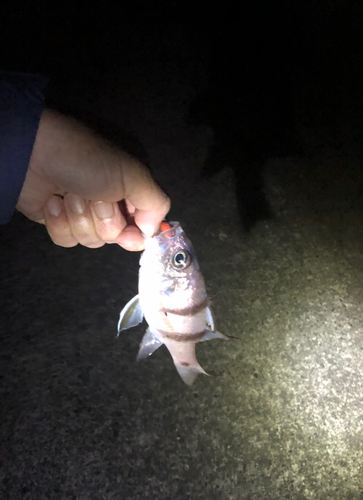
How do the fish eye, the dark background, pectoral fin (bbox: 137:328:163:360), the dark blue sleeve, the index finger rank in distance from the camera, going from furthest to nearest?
1. the dark background
2. pectoral fin (bbox: 137:328:163:360)
3. the index finger
4. the fish eye
5. the dark blue sleeve

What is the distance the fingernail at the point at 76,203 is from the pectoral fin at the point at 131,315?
1.72 ft

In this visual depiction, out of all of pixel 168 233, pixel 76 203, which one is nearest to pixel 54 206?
pixel 76 203

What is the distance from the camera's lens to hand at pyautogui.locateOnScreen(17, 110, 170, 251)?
141 centimetres

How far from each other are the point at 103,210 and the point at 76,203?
5.7 inches

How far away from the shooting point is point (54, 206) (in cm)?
171

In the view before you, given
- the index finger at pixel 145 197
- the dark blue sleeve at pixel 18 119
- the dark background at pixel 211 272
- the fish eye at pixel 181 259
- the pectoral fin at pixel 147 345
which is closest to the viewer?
the dark blue sleeve at pixel 18 119

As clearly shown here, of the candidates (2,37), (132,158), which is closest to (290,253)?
(132,158)

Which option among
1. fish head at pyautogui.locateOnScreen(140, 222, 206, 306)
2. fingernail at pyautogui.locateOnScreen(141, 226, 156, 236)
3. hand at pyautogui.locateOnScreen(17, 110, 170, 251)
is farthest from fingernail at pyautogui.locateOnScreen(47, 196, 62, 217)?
fish head at pyautogui.locateOnScreen(140, 222, 206, 306)

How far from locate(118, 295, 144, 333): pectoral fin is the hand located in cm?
33

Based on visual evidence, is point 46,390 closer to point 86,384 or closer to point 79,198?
point 86,384

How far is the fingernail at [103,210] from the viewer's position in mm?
1622

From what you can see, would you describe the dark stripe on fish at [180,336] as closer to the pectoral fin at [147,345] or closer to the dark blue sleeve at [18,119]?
the pectoral fin at [147,345]

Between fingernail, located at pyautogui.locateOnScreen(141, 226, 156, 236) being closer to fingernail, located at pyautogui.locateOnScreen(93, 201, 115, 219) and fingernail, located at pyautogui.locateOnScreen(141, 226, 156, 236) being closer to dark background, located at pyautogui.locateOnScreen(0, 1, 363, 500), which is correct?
fingernail, located at pyautogui.locateOnScreen(93, 201, 115, 219)

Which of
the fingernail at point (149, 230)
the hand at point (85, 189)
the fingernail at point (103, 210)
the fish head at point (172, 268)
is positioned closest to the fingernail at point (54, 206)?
the hand at point (85, 189)
